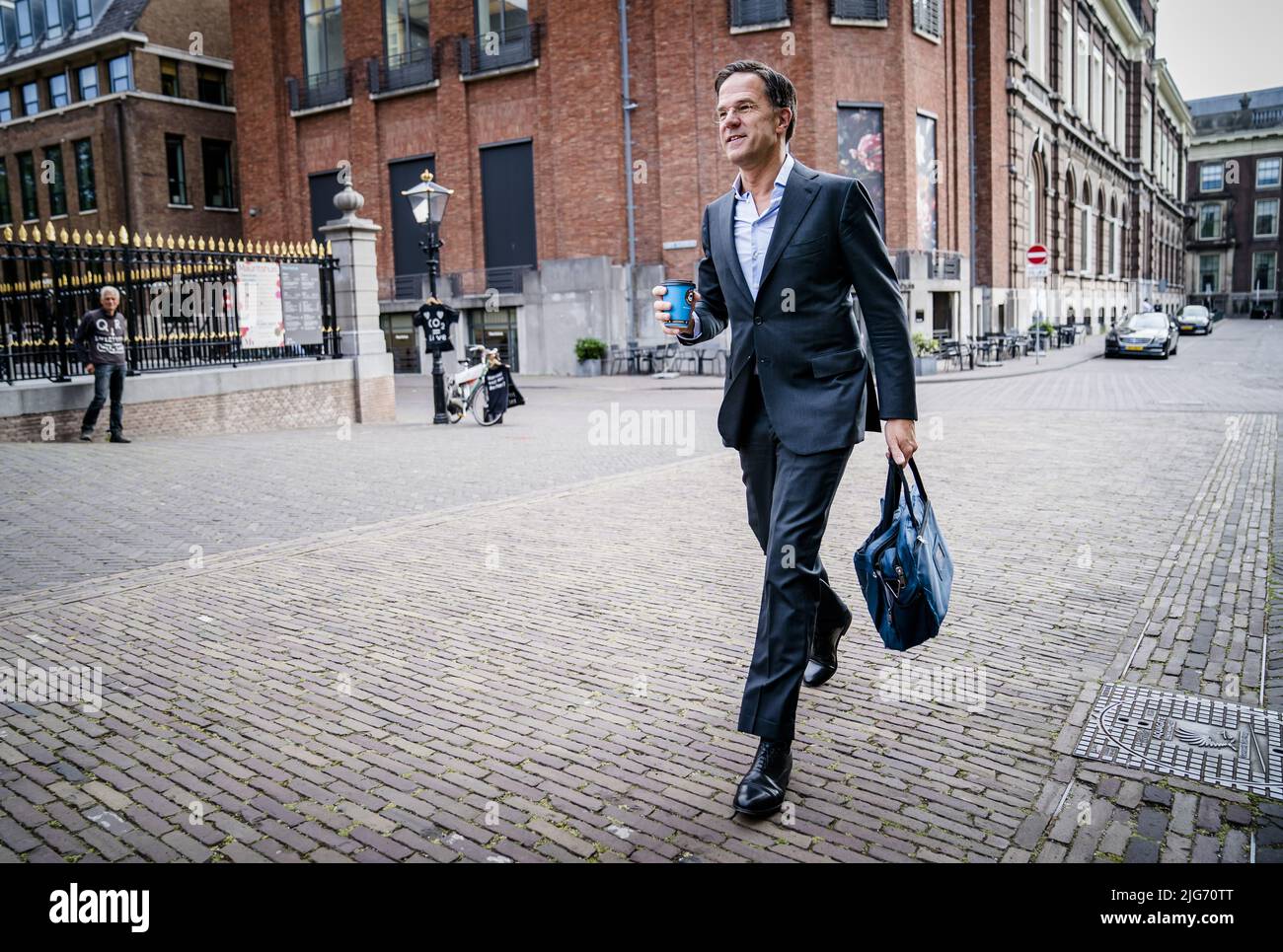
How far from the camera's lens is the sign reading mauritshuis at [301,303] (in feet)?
49.1

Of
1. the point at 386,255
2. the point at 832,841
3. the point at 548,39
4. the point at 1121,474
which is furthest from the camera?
the point at 386,255

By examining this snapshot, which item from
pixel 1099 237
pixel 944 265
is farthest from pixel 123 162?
pixel 1099 237

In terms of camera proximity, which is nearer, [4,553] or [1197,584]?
[1197,584]

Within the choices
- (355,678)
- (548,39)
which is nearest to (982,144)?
(548,39)

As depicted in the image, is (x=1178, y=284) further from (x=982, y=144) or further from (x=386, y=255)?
(x=386, y=255)

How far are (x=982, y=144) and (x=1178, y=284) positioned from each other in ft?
197

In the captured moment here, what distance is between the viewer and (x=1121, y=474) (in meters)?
9.38

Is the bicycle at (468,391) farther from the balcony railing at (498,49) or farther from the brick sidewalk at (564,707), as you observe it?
the balcony railing at (498,49)

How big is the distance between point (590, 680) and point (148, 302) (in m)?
11.8

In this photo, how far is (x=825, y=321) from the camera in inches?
128

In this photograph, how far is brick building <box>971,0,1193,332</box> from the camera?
33219 mm

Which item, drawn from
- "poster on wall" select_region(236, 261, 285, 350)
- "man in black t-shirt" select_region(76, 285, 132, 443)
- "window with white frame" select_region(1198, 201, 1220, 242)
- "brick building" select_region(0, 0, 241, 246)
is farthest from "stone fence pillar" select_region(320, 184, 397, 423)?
"window with white frame" select_region(1198, 201, 1220, 242)
